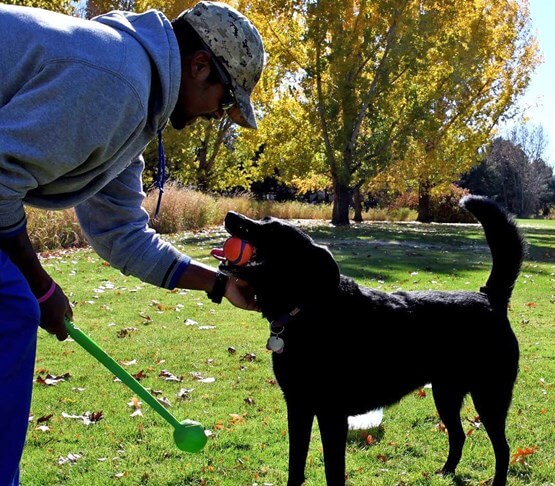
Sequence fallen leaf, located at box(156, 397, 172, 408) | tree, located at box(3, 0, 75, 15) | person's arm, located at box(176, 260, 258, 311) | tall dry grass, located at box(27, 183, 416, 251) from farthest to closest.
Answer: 1. tall dry grass, located at box(27, 183, 416, 251)
2. tree, located at box(3, 0, 75, 15)
3. fallen leaf, located at box(156, 397, 172, 408)
4. person's arm, located at box(176, 260, 258, 311)

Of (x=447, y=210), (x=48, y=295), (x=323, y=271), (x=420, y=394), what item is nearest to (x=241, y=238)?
(x=323, y=271)

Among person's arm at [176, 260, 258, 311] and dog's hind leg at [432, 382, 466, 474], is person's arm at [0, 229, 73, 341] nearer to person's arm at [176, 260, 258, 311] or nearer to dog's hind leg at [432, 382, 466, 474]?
person's arm at [176, 260, 258, 311]

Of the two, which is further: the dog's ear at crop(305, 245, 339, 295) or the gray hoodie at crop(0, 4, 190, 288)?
the dog's ear at crop(305, 245, 339, 295)

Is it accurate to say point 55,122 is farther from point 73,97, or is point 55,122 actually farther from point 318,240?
point 318,240

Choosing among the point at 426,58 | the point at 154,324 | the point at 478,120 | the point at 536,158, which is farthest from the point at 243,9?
the point at 536,158

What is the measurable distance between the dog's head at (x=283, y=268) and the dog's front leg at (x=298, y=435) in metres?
0.49

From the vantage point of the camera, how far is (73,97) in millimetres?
1613

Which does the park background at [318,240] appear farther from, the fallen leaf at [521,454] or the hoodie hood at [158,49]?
the hoodie hood at [158,49]

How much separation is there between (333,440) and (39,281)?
1.73 metres

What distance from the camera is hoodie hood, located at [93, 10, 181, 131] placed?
5.98 feet

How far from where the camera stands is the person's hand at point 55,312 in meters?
2.03

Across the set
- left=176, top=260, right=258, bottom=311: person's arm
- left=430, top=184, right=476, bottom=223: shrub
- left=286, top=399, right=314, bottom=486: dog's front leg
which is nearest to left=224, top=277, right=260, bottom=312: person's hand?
left=176, top=260, right=258, bottom=311: person's arm

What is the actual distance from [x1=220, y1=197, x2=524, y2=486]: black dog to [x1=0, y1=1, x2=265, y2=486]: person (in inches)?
40.0

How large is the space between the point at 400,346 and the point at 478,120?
82.1 ft
